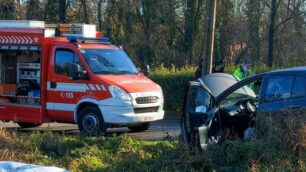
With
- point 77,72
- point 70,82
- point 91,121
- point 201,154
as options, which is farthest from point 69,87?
point 201,154

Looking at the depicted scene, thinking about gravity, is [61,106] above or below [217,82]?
below

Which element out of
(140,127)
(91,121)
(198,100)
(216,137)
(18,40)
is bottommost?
(140,127)

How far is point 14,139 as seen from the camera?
33.1ft

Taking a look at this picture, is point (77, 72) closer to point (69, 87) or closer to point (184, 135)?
point (69, 87)

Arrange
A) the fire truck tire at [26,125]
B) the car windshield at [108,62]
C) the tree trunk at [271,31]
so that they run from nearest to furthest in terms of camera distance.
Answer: the car windshield at [108,62] < the fire truck tire at [26,125] < the tree trunk at [271,31]

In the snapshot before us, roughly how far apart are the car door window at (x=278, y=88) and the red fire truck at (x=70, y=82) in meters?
4.76

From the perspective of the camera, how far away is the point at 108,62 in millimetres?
13766

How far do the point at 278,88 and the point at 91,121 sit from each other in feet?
18.7

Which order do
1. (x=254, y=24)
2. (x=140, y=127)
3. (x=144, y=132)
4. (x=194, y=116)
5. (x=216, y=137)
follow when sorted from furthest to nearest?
(x=254, y=24), (x=144, y=132), (x=140, y=127), (x=216, y=137), (x=194, y=116)

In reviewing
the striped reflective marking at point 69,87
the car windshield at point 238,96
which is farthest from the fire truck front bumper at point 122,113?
the car windshield at point 238,96

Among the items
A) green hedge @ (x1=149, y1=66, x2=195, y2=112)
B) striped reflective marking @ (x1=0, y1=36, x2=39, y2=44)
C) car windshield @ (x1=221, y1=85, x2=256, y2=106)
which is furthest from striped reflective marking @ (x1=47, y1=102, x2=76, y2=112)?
green hedge @ (x1=149, y1=66, x2=195, y2=112)

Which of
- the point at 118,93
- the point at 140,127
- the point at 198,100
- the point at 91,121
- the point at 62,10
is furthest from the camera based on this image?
the point at 62,10

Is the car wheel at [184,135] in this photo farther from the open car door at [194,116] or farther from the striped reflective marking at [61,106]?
the striped reflective marking at [61,106]

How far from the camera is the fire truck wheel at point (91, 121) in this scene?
13.1 m
